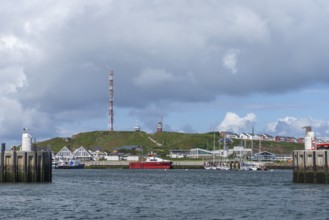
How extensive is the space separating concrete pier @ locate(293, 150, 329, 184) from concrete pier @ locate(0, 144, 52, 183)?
42.4 metres

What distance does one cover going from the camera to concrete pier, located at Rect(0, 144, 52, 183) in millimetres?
102750

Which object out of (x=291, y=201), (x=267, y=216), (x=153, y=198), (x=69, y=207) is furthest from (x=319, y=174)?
(x=69, y=207)

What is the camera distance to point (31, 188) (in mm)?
95750

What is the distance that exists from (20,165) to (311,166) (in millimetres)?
47801

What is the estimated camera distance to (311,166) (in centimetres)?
9831

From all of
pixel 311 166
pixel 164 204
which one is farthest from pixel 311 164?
pixel 164 204

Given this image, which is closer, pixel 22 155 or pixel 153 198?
pixel 153 198

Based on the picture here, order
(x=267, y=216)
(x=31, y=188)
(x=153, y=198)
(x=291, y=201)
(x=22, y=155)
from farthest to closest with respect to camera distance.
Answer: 1. (x=22, y=155)
2. (x=31, y=188)
3. (x=153, y=198)
4. (x=291, y=201)
5. (x=267, y=216)

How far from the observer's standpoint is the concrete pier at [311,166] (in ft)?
→ 314

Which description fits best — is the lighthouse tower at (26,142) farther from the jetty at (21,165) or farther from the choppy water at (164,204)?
the choppy water at (164,204)

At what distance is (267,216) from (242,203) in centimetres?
1417

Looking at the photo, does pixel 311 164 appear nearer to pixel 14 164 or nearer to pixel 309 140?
pixel 309 140

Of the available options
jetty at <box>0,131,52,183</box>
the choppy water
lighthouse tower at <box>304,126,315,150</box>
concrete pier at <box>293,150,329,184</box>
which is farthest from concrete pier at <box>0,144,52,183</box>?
lighthouse tower at <box>304,126,315,150</box>

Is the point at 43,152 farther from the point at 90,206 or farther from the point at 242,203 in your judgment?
the point at 242,203
